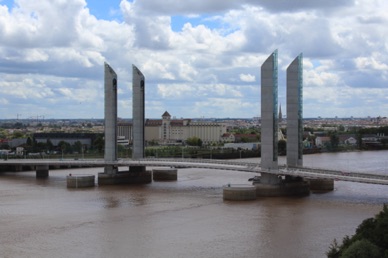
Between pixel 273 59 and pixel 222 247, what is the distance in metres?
14.3

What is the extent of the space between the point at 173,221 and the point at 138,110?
17.1 m

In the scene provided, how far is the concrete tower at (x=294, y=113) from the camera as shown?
3288 cm

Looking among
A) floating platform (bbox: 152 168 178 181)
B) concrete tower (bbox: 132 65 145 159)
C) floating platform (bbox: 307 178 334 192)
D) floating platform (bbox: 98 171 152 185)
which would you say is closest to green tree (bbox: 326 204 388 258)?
floating platform (bbox: 307 178 334 192)

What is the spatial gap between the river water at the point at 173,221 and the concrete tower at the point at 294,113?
8.22ft

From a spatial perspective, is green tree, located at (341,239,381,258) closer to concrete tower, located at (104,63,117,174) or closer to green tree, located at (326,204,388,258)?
green tree, located at (326,204,388,258)

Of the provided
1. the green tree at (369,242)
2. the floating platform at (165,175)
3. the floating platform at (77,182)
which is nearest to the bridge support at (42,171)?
the floating platform at (77,182)

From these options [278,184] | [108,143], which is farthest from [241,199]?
[108,143]

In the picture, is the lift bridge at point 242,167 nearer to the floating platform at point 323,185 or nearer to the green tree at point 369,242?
the floating platform at point 323,185

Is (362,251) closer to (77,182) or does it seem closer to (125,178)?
(77,182)

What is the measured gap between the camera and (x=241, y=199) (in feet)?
94.6

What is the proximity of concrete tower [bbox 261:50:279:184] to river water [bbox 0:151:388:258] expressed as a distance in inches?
97.5

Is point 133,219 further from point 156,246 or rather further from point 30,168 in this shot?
point 30,168

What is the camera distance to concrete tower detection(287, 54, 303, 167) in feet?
108

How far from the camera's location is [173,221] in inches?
935
